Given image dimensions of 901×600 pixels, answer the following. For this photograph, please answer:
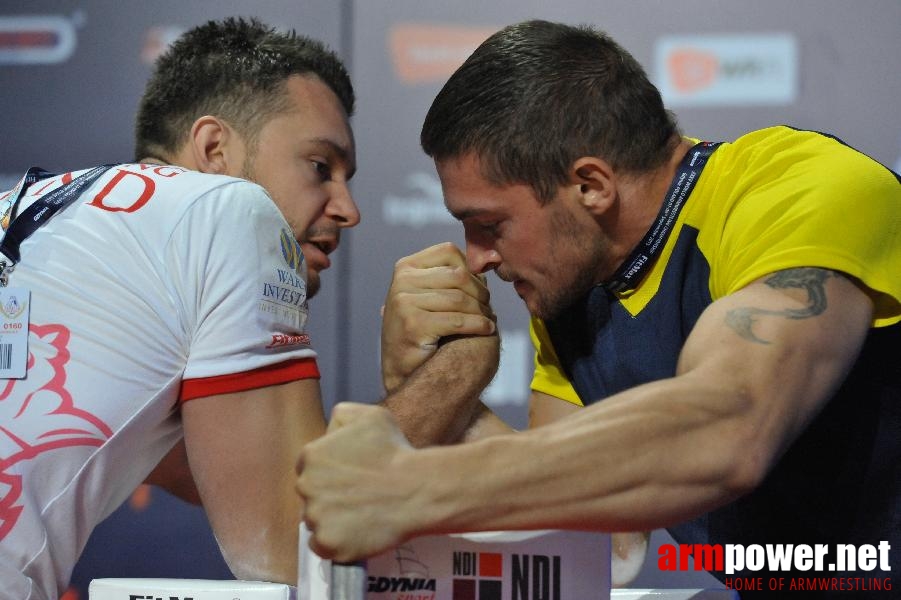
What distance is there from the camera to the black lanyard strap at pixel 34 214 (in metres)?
1.16

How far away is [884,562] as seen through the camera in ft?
4.11

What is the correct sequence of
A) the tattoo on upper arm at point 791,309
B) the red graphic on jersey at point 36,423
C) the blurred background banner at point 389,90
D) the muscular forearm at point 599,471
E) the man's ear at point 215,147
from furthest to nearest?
the blurred background banner at point 389,90 < the man's ear at point 215,147 < the red graphic on jersey at point 36,423 < the tattoo on upper arm at point 791,309 < the muscular forearm at point 599,471

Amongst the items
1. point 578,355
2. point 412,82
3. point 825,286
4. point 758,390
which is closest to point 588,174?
point 578,355

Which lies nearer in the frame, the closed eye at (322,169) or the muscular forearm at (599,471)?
the muscular forearm at (599,471)

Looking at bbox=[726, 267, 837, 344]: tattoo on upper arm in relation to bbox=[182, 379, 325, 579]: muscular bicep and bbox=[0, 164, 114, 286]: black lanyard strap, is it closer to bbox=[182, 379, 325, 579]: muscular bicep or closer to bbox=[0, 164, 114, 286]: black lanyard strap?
bbox=[182, 379, 325, 579]: muscular bicep

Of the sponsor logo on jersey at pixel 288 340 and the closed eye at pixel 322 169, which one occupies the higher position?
the closed eye at pixel 322 169

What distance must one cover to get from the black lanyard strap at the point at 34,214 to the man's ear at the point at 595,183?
0.57 metres

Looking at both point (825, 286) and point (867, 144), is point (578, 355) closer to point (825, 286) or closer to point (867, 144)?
point (825, 286)

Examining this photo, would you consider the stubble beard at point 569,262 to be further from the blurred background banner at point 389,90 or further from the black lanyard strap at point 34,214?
the blurred background banner at point 389,90

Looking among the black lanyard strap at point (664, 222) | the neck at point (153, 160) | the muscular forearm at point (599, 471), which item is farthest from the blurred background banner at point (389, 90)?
the muscular forearm at point (599, 471)

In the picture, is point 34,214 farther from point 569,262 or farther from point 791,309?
point 791,309

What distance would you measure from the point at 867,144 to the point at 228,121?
1.53 m

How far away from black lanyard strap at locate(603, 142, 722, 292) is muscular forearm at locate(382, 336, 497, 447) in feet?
0.76

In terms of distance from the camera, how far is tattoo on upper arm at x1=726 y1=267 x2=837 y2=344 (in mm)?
939
